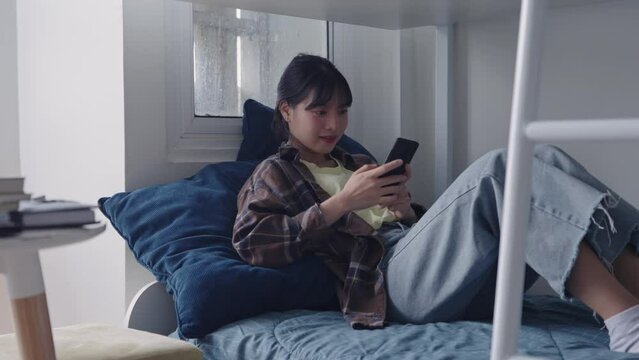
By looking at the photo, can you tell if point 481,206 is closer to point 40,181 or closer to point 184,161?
point 184,161

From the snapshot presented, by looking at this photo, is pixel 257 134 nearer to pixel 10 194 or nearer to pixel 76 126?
pixel 76 126

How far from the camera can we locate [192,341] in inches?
48.9

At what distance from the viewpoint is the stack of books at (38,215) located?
2.47 feet

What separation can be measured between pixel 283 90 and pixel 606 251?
712mm

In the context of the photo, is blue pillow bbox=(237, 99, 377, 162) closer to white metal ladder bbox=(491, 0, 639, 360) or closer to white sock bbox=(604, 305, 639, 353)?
white sock bbox=(604, 305, 639, 353)

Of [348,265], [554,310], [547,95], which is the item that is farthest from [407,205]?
[547,95]

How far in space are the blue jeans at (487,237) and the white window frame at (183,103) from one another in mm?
499

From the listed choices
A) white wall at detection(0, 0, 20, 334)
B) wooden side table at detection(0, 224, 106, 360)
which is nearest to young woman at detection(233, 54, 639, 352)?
wooden side table at detection(0, 224, 106, 360)

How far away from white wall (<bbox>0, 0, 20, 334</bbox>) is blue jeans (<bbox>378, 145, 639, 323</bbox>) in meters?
0.90

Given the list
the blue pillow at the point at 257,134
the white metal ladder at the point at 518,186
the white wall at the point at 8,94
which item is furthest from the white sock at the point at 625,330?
the white wall at the point at 8,94

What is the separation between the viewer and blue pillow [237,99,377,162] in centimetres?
167

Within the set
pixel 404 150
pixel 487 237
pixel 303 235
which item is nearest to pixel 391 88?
pixel 404 150

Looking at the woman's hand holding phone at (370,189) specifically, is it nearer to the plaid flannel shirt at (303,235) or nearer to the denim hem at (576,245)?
the plaid flannel shirt at (303,235)

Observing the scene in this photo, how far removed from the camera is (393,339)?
42.9 inches
